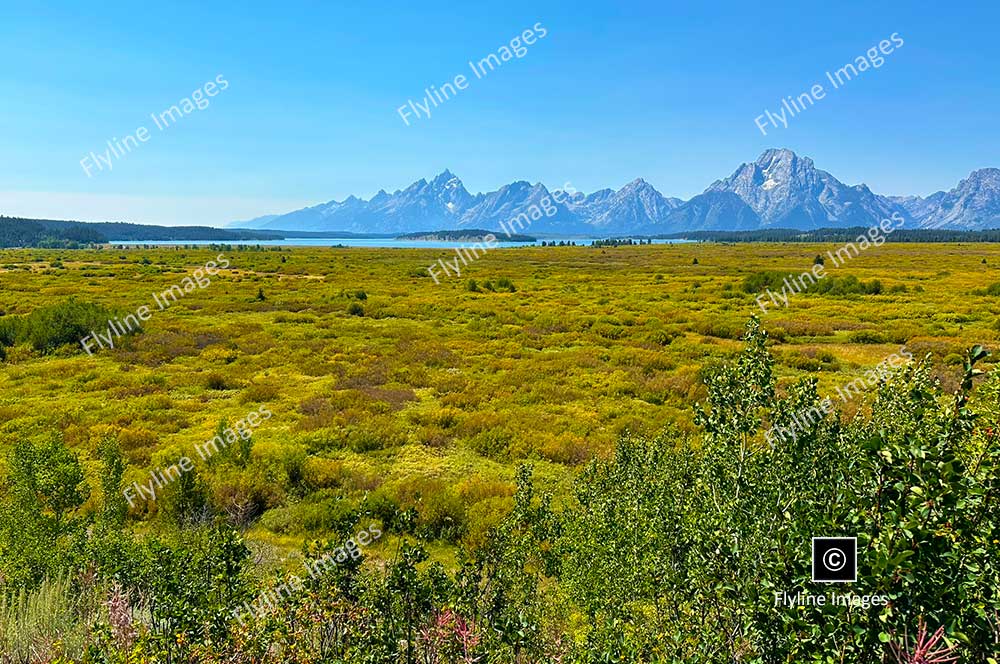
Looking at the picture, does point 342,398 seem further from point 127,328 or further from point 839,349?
point 839,349

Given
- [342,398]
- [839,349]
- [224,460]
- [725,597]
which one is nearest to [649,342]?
[839,349]

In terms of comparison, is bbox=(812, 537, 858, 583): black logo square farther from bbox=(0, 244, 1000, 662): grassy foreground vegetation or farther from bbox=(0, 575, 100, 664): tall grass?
bbox=(0, 575, 100, 664): tall grass

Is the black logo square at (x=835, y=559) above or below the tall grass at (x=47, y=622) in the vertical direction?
above

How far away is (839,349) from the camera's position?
87.6 feet

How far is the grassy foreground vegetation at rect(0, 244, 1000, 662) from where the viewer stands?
9.98 feet

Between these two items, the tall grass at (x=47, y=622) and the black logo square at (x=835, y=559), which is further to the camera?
the tall grass at (x=47, y=622)

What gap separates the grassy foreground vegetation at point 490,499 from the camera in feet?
9.98

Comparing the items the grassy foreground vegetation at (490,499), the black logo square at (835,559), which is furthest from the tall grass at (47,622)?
the black logo square at (835,559)

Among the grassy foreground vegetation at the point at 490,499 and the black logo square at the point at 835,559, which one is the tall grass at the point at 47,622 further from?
the black logo square at the point at 835,559

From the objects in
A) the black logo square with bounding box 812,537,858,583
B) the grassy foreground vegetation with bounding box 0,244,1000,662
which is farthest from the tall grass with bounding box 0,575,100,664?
the black logo square with bounding box 812,537,858,583

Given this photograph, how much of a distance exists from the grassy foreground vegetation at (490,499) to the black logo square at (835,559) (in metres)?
0.07

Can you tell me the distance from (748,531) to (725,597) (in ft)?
2.15

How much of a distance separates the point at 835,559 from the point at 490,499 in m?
8.52

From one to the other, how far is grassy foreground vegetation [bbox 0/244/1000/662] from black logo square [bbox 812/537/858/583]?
7cm
